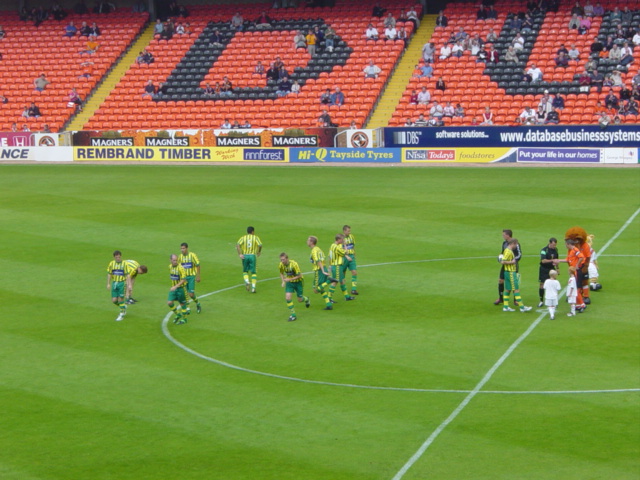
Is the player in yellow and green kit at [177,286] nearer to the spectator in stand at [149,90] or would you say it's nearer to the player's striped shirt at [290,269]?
the player's striped shirt at [290,269]

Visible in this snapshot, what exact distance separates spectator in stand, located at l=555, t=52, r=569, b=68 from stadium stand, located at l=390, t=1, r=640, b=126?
213 millimetres

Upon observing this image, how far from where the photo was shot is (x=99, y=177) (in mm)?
51594

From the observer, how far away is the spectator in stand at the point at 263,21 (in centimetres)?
6700

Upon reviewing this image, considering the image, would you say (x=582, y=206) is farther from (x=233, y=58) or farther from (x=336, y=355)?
(x=233, y=58)

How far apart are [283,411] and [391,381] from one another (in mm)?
2678

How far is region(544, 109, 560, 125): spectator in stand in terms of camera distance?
52438mm

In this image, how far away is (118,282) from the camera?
25391 millimetres

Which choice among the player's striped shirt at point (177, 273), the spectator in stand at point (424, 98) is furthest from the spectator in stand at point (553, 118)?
the player's striped shirt at point (177, 273)

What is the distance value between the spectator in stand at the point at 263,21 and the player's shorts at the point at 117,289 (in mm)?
44102

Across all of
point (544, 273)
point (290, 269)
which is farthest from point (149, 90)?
point (544, 273)

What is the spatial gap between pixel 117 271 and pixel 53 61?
4669 centimetres

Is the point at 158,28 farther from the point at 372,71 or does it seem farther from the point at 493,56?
the point at 493,56

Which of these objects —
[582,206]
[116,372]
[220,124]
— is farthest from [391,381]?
[220,124]

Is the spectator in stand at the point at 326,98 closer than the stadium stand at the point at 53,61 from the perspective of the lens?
Yes
